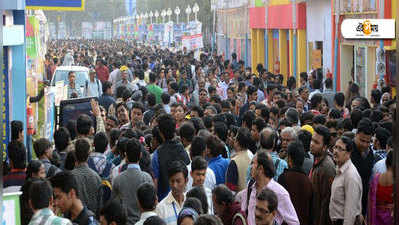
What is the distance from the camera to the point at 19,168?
8.41 metres

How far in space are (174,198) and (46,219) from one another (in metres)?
1.32

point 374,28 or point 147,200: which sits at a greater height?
point 374,28

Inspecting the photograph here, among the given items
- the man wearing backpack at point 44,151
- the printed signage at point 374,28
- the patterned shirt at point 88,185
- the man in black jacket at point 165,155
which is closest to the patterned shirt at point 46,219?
the patterned shirt at point 88,185

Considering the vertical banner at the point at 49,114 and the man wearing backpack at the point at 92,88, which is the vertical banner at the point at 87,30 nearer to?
the man wearing backpack at the point at 92,88

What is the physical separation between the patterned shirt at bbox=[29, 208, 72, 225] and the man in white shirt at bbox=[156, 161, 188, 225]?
106cm

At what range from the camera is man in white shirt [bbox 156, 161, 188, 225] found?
689 cm

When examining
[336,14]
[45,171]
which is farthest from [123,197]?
[336,14]

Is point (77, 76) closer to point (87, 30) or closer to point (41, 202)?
point (41, 202)

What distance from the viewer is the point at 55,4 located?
561 inches

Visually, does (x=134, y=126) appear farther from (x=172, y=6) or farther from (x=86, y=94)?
(x=172, y=6)

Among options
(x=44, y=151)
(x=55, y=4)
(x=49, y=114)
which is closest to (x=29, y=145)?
(x=49, y=114)

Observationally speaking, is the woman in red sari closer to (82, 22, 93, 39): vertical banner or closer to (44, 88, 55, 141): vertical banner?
(44, 88, 55, 141): vertical banner

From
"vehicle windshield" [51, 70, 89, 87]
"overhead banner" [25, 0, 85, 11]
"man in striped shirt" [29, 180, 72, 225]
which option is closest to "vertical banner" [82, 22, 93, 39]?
"vehicle windshield" [51, 70, 89, 87]

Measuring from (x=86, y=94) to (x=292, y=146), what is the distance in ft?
36.5
